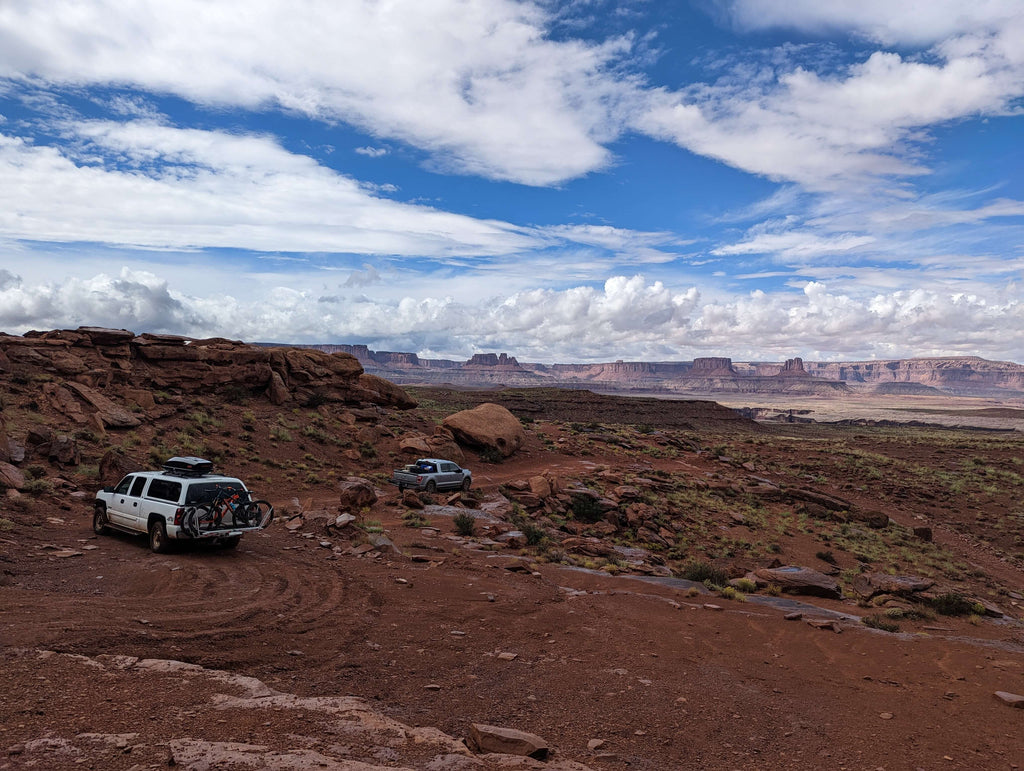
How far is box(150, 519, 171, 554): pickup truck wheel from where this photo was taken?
41.3 feet

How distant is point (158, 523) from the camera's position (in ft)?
41.7

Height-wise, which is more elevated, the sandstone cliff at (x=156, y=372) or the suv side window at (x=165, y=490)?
the sandstone cliff at (x=156, y=372)

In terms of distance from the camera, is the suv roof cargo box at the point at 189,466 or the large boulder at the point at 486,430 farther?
the large boulder at the point at 486,430

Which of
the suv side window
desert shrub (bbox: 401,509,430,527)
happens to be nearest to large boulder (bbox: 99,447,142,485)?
the suv side window

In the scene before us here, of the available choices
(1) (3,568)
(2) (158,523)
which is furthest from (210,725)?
(2) (158,523)

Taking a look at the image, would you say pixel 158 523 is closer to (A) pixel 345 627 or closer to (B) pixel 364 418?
(A) pixel 345 627

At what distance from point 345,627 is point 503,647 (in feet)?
8.68

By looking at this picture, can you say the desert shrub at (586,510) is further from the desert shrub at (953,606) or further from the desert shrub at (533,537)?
the desert shrub at (953,606)

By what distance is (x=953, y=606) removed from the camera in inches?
574

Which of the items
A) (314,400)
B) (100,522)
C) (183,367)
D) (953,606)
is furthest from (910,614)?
(183,367)

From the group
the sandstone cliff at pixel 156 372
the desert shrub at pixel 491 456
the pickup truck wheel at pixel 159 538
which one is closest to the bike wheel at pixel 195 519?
the pickup truck wheel at pixel 159 538

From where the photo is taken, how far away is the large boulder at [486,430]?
34.2m

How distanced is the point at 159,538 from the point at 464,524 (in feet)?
27.3

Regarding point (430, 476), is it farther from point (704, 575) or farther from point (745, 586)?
point (745, 586)
